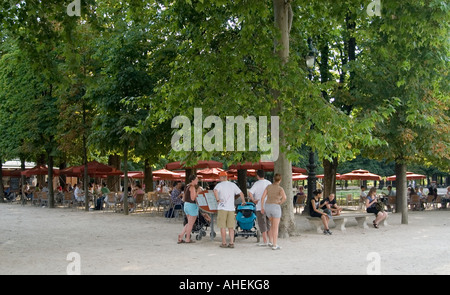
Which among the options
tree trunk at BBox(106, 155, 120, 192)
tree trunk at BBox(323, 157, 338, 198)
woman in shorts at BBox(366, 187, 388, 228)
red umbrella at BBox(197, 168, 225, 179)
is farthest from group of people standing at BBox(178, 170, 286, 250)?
tree trunk at BBox(106, 155, 120, 192)

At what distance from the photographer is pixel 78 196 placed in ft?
101

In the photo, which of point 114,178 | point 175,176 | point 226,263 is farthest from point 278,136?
point 114,178

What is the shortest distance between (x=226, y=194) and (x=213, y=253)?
1508 millimetres

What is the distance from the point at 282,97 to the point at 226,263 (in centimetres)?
584

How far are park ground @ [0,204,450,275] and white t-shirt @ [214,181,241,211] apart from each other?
0.99 m

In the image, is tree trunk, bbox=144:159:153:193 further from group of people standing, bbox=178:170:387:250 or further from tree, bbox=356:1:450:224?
group of people standing, bbox=178:170:387:250

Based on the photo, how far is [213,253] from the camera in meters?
12.3

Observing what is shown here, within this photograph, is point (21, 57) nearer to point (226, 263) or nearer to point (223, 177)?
point (223, 177)

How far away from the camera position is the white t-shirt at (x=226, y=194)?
1316 cm
